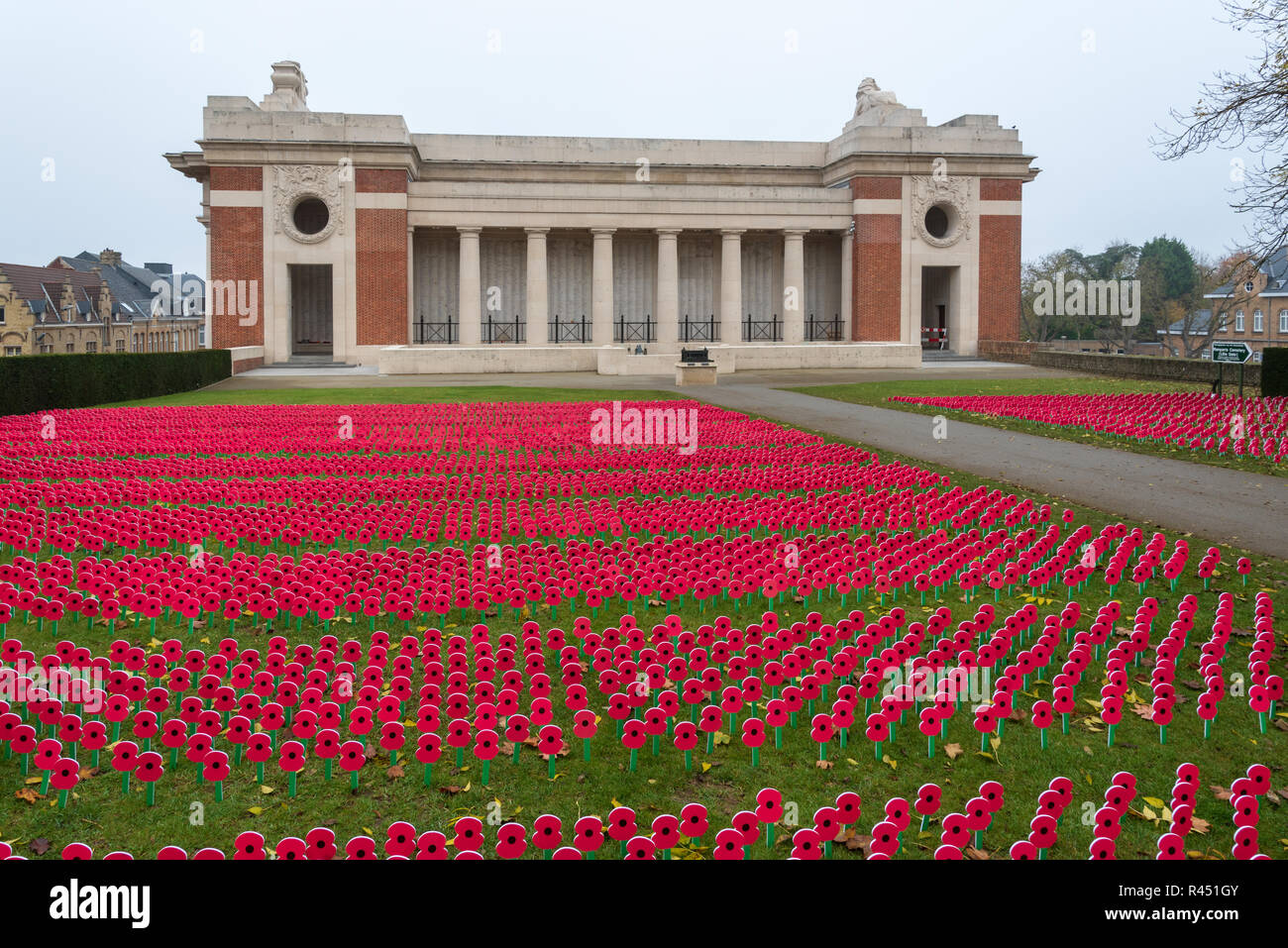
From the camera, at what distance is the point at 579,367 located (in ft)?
131

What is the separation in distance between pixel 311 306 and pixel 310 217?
4726 millimetres

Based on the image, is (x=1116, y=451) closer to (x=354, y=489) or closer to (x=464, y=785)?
(x=354, y=489)

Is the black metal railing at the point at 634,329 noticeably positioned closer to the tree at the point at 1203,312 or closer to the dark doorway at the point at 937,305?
the dark doorway at the point at 937,305

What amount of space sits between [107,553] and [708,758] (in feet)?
24.1

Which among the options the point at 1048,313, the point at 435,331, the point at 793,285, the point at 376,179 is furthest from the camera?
the point at 1048,313

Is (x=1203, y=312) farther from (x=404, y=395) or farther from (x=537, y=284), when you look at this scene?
(x=404, y=395)

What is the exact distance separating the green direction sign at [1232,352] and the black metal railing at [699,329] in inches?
1203

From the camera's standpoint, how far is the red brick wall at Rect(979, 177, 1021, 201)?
51.3 metres

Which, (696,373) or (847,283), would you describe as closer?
(696,373)

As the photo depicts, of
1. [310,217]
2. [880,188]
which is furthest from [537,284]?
[880,188]

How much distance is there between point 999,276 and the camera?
52188 millimetres

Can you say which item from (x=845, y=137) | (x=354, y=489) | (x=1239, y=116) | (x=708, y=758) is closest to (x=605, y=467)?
(x=354, y=489)

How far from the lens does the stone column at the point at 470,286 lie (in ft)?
159

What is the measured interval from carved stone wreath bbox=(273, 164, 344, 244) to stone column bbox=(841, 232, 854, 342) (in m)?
24.1
